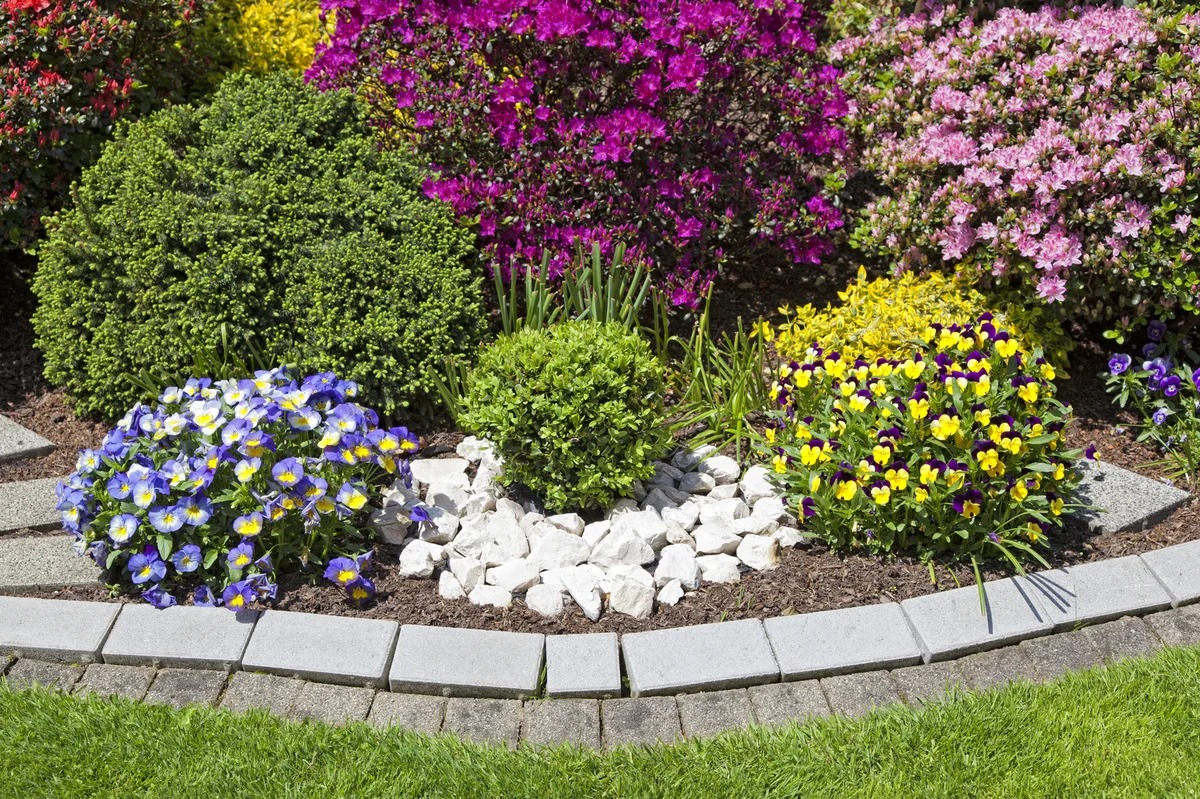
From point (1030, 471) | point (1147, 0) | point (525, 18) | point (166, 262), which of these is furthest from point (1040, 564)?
point (166, 262)

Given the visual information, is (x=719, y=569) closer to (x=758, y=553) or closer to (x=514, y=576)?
(x=758, y=553)

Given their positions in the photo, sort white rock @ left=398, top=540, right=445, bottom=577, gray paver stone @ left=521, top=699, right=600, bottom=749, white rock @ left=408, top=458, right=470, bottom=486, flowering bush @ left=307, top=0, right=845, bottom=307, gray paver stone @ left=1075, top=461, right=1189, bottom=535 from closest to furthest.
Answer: gray paver stone @ left=521, top=699, right=600, bottom=749 → white rock @ left=398, top=540, right=445, bottom=577 → gray paver stone @ left=1075, top=461, right=1189, bottom=535 → white rock @ left=408, top=458, right=470, bottom=486 → flowering bush @ left=307, top=0, right=845, bottom=307

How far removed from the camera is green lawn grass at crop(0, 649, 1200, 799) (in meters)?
2.66

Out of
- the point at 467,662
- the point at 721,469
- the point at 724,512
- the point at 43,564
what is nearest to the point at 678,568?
the point at 724,512

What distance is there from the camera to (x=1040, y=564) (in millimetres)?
3400

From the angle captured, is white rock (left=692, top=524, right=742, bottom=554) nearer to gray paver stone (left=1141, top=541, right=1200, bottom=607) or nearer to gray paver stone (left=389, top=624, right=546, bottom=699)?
gray paver stone (left=389, top=624, right=546, bottom=699)

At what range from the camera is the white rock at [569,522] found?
140 inches

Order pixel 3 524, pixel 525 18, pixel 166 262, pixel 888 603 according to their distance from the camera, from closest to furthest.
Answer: pixel 888 603
pixel 3 524
pixel 166 262
pixel 525 18

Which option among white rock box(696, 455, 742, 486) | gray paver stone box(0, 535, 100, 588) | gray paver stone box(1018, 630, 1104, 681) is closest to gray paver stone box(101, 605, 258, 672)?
gray paver stone box(0, 535, 100, 588)

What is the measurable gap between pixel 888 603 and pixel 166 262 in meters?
2.68

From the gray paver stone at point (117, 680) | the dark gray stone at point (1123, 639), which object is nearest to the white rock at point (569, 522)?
the gray paver stone at point (117, 680)

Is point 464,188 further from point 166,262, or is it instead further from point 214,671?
point 214,671

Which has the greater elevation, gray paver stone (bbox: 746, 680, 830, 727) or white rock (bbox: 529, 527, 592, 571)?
white rock (bbox: 529, 527, 592, 571)

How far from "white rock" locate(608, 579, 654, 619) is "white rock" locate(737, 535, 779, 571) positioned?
0.37 meters
